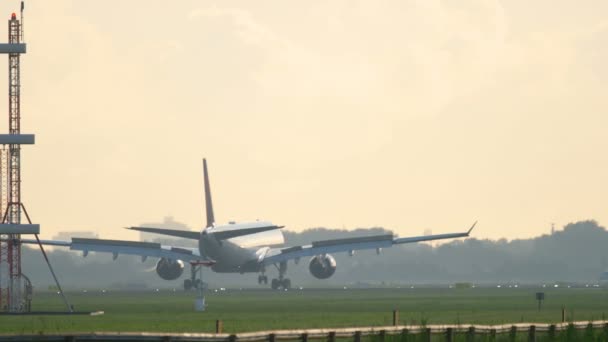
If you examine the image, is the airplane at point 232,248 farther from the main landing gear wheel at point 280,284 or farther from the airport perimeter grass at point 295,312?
the airport perimeter grass at point 295,312

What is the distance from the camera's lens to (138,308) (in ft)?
279

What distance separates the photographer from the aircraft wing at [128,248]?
124562 mm

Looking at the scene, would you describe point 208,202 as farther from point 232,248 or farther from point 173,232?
point 173,232

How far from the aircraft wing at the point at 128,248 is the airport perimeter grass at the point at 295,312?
19.9m

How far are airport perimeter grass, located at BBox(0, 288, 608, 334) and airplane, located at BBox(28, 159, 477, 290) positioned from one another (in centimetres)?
1873

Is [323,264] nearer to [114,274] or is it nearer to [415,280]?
[114,274]

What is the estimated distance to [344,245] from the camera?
430ft

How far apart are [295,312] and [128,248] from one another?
5176 centimetres

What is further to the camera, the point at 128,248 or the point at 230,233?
the point at 128,248

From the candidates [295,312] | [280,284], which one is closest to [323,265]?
[280,284]

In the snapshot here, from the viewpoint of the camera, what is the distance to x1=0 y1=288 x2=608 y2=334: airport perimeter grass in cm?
6438

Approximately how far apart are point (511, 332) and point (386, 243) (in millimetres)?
79258

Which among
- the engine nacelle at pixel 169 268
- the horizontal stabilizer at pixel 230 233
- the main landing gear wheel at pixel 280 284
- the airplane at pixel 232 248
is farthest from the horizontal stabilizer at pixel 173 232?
the main landing gear wheel at pixel 280 284

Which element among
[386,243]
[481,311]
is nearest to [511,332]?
[481,311]
